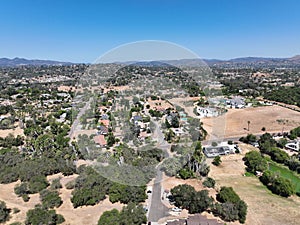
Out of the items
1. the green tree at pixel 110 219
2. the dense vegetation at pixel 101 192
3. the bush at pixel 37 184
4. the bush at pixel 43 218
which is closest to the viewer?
the green tree at pixel 110 219

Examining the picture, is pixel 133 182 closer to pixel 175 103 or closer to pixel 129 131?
pixel 129 131

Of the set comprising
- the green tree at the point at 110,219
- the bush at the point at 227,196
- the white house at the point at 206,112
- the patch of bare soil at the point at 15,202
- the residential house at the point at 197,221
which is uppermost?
the white house at the point at 206,112

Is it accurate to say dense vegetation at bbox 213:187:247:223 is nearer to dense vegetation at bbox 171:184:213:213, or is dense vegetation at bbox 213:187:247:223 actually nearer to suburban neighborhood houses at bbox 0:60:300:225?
suburban neighborhood houses at bbox 0:60:300:225

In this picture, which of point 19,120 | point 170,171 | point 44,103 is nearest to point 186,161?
point 170,171

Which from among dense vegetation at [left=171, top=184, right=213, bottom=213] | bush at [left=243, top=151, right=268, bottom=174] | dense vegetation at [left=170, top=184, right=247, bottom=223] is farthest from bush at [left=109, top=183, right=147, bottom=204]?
bush at [left=243, top=151, right=268, bottom=174]

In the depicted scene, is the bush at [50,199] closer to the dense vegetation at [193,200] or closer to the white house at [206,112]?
the dense vegetation at [193,200]

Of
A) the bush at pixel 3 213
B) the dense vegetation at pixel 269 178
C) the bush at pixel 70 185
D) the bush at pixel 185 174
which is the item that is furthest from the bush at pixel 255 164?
the bush at pixel 3 213
